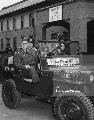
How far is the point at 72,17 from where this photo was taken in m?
20.5

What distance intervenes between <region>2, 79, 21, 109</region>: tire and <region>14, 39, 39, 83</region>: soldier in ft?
1.63

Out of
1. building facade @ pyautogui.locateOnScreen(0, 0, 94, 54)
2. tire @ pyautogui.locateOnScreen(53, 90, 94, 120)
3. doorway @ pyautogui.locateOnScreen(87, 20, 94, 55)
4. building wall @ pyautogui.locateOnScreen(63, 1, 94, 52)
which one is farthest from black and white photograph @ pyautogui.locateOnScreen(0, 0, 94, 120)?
doorway @ pyautogui.locateOnScreen(87, 20, 94, 55)

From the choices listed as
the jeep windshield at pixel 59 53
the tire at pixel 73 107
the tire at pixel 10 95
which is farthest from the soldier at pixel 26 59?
the tire at pixel 73 107

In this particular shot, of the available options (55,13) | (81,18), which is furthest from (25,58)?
(55,13)

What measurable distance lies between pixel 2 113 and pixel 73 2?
14.6 m

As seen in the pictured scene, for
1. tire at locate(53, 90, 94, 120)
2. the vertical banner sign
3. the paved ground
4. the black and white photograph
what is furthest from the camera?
the vertical banner sign

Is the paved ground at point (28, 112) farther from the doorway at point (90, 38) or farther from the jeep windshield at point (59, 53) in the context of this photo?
the doorway at point (90, 38)

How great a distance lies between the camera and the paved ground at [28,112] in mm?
6438

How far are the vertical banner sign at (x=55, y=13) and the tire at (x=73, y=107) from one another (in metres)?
16.4

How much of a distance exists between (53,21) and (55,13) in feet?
2.75

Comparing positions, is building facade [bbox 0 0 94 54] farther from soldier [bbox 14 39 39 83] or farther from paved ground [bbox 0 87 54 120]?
soldier [bbox 14 39 39 83]

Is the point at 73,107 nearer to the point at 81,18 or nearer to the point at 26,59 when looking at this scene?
the point at 26,59

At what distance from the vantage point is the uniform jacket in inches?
280

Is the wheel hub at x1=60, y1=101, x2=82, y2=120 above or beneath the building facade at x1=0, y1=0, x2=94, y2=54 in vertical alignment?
beneath
